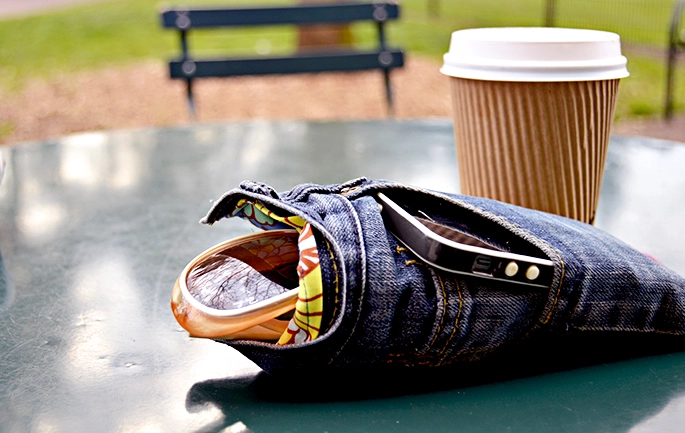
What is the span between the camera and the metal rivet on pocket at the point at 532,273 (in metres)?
0.71

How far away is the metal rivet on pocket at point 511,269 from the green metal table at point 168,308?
0.12 meters

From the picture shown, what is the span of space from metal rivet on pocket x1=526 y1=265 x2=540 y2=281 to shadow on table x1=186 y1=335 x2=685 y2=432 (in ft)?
0.29

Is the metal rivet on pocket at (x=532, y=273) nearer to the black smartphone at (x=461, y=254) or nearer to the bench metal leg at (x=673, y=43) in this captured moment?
the black smartphone at (x=461, y=254)

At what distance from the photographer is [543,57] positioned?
0.96 metres

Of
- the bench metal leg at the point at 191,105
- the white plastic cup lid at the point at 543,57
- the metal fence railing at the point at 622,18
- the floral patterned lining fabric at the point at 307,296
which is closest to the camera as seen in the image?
the floral patterned lining fabric at the point at 307,296

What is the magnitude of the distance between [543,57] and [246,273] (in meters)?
0.51

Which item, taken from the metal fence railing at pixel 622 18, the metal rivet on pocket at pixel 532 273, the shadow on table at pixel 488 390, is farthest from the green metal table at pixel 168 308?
the metal fence railing at pixel 622 18

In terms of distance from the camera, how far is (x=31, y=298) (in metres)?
0.98

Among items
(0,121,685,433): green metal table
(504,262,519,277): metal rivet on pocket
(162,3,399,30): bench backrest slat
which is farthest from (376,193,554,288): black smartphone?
(162,3,399,30): bench backrest slat

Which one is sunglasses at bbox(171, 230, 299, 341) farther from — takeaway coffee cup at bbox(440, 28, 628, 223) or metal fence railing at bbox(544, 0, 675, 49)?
metal fence railing at bbox(544, 0, 675, 49)

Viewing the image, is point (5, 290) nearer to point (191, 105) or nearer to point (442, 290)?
point (442, 290)

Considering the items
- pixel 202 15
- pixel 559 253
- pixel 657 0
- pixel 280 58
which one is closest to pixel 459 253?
pixel 559 253

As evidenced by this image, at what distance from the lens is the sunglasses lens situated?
2.38ft

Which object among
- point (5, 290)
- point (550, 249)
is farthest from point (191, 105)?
point (550, 249)
